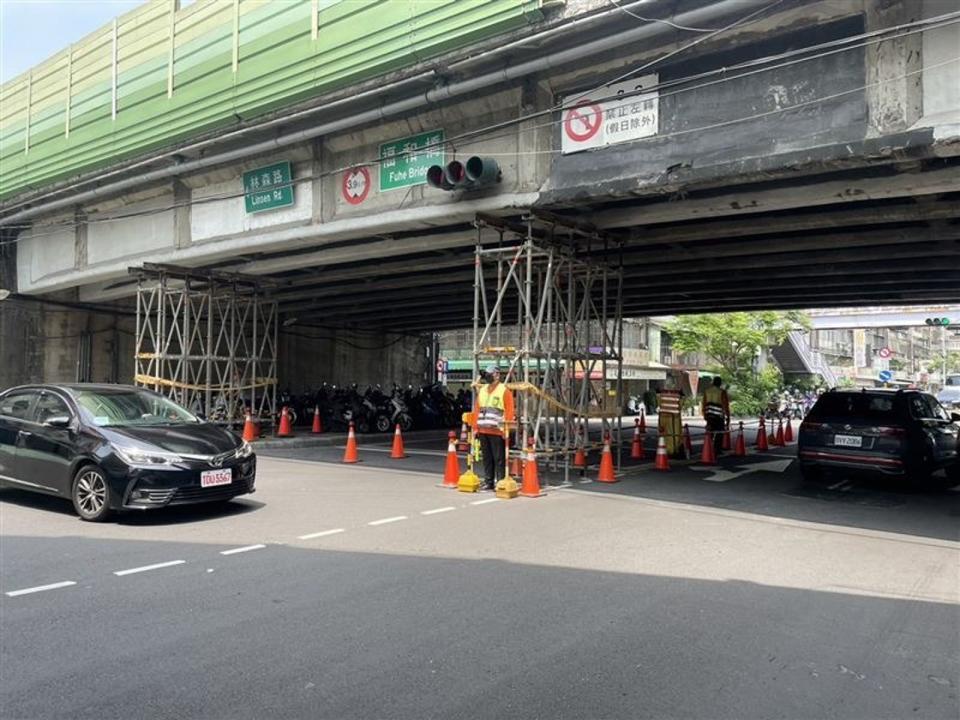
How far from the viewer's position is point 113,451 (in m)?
7.35

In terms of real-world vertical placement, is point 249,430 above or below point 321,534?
above

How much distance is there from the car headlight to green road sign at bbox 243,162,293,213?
7.36m

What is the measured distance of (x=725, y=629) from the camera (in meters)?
4.66

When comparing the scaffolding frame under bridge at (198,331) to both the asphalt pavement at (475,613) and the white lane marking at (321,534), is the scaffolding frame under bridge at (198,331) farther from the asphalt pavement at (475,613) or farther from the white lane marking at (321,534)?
the white lane marking at (321,534)

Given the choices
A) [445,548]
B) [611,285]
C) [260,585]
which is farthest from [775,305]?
[260,585]

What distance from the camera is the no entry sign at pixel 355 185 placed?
492 inches

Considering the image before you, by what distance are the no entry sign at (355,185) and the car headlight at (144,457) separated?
6552mm

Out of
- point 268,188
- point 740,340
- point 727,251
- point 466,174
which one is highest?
point 268,188

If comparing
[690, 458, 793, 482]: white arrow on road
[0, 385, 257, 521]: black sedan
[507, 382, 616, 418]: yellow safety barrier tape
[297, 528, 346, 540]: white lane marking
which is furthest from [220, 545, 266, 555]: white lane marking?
[690, 458, 793, 482]: white arrow on road

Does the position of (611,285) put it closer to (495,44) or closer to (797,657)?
(495,44)

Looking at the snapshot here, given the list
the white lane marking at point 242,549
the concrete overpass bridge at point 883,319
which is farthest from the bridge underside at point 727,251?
the concrete overpass bridge at point 883,319

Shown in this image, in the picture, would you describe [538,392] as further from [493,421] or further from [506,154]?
[506,154]

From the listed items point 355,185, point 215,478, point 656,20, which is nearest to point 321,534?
point 215,478

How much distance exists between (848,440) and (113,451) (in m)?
9.85
